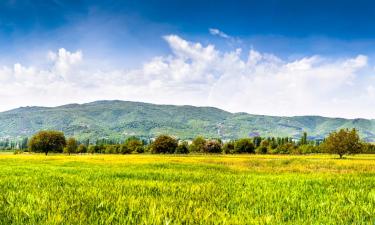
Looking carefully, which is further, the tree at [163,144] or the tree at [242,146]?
the tree at [242,146]

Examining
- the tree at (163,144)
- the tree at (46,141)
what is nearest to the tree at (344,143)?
the tree at (163,144)

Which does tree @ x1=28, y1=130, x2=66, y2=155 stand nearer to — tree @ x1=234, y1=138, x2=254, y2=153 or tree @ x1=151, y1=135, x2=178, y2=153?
tree @ x1=151, y1=135, x2=178, y2=153

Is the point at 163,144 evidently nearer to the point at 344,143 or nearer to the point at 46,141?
the point at 46,141

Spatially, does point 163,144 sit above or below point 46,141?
below

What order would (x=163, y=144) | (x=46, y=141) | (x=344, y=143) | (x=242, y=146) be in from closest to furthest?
(x=344, y=143), (x=46, y=141), (x=163, y=144), (x=242, y=146)

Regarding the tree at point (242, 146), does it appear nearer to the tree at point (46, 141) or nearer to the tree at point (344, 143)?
the tree at point (46, 141)

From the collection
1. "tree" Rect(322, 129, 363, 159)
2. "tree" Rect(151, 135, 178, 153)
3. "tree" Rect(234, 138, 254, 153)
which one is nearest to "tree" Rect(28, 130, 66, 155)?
"tree" Rect(151, 135, 178, 153)

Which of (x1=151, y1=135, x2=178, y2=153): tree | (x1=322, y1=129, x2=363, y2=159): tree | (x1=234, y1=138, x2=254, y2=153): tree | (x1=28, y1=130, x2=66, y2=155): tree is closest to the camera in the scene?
(x1=322, y1=129, x2=363, y2=159): tree

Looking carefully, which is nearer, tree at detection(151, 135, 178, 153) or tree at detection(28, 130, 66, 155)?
tree at detection(28, 130, 66, 155)

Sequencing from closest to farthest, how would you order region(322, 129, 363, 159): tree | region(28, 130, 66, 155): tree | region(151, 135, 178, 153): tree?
1. region(322, 129, 363, 159): tree
2. region(28, 130, 66, 155): tree
3. region(151, 135, 178, 153): tree

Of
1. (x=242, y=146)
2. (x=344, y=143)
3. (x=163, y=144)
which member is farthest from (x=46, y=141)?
(x=242, y=146)

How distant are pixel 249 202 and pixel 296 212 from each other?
155 centimetres

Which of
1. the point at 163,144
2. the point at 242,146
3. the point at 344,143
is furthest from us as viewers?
the point at 242,146

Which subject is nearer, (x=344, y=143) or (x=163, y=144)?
(x=344, y=143)
